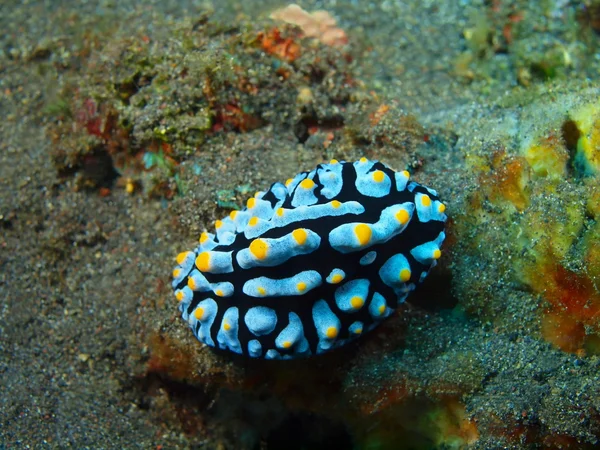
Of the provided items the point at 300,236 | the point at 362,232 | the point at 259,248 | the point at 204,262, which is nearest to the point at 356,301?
the point at 362,232

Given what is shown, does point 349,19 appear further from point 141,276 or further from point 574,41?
point 141,276

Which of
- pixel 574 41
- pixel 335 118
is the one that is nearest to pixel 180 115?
pixel 335 118

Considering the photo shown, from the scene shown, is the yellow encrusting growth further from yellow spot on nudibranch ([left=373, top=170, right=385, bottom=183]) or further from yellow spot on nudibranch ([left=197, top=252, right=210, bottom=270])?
yellow spot on nudibranch ([left=373, top=170, right=385, bottom=183])

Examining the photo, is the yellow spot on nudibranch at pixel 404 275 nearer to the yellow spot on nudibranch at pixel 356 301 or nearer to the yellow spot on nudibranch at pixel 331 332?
the yellow spot on nudibranch at pixel 356 301

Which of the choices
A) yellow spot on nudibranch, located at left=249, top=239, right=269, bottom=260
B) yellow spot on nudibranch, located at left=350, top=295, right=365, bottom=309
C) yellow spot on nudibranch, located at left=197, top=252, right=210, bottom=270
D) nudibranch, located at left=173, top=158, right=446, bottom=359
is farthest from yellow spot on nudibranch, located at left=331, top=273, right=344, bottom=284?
yellow spot on nudibranch, located at left=197, top=252, right=210, bottom=270

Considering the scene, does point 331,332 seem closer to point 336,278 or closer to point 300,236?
point 336,278

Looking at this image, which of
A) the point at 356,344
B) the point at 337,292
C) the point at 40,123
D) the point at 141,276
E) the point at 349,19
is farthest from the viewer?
the point at 349,19

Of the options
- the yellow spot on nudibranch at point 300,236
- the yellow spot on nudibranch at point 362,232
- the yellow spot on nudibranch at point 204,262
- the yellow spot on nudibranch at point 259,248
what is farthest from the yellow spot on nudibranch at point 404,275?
the yellow spot on nudibranch at point 204,262
